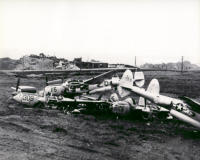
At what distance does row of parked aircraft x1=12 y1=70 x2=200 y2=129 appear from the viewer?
39.3 ft

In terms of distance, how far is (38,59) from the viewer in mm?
56688

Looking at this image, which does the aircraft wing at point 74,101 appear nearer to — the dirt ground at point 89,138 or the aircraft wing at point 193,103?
the dirt ground at point 89,138

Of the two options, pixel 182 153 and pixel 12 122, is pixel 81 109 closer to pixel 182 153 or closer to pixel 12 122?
pixel 12 122

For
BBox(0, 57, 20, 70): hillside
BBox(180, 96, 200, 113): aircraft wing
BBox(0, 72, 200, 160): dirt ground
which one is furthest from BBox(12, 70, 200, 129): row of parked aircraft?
BBox(0, 57, 20, 70): hillside

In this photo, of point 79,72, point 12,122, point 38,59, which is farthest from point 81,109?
point 38,59

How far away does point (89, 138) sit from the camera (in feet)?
35.6

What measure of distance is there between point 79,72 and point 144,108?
13.8 meters

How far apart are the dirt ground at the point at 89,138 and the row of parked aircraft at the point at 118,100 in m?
0.89

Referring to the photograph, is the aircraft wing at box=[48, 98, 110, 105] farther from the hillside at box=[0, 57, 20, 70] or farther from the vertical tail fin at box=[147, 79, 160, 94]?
the hillside at box=[0, 57, 20, 70]

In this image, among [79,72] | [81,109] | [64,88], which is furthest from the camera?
[79,72]

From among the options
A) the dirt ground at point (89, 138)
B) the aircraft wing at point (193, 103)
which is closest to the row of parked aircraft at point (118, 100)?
the aircraft wing at point (193, 103)

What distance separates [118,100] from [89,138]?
23.2 feet

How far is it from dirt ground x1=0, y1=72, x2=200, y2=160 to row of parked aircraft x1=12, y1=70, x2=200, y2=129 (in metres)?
0.89

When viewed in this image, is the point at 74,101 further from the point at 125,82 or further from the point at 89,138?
the point at 89,138
